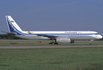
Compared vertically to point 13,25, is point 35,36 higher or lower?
lower

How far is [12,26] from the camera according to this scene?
53281 mm

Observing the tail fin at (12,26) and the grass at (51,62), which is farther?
the tail fin at (12,26)

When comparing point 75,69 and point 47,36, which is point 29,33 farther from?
point 75,69

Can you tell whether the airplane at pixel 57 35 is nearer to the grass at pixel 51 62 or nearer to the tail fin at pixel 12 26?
the tail fin at pixel 12 26

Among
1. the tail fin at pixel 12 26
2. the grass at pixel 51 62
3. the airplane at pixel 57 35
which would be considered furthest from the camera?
the tail fin at pixel 12 26

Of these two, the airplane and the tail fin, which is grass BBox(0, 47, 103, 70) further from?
the tail fin

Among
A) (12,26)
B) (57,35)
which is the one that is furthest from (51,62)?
(12,26)

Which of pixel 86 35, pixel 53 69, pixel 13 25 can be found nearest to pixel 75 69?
pixel 53 69

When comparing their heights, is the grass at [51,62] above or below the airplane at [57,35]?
below

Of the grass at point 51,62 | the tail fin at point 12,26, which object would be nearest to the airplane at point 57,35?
the tail fin at point 12,26

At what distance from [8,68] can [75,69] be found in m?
4.09

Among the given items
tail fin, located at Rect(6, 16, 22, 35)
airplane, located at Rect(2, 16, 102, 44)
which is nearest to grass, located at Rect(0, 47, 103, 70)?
airplane, located at Rect(2, 16, 102, 44)

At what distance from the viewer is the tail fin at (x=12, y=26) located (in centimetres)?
5262

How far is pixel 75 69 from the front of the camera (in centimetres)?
1112
